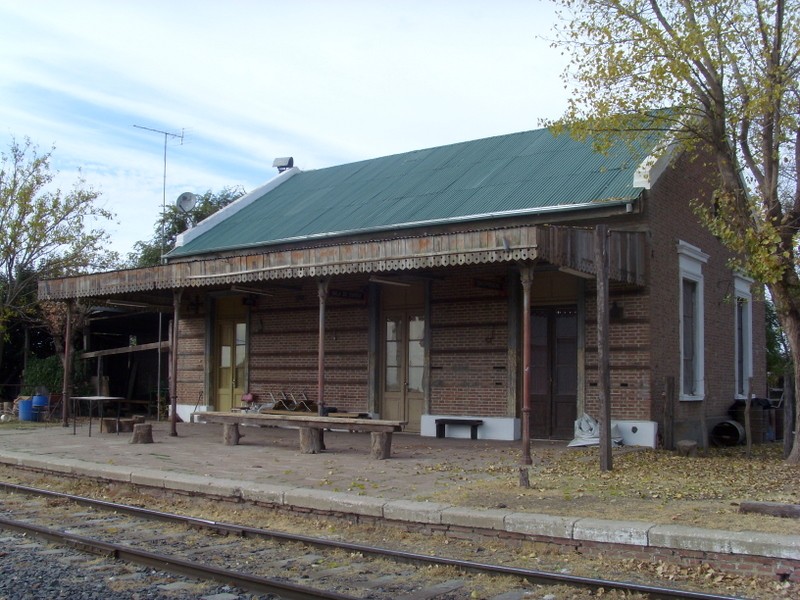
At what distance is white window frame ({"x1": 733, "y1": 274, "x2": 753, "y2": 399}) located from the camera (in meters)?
19.1

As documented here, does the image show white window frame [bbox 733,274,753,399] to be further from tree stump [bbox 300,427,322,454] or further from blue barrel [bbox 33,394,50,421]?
blue barrel [bbox 33,394,50,421]

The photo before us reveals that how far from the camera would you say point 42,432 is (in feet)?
57.5

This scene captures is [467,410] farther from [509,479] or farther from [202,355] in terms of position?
[202,355]

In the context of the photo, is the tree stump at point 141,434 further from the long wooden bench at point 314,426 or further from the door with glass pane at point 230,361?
the door with glass pane at point 230,361

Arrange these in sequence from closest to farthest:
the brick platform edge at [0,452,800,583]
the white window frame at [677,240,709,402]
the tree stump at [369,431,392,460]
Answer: the brick platform edge at [0,452,800,583], the tree stump at [369,431,392,460], the white window frame at [677,240,709,402]

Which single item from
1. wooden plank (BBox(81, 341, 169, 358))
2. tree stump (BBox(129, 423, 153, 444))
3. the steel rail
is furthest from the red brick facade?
the steel rail

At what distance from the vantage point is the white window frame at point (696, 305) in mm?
15938

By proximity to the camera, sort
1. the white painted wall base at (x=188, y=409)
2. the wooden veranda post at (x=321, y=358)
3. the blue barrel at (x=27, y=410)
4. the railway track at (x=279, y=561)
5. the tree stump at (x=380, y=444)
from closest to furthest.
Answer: the railway track at (x=279, y=561), the tree stump at (x=380, y=444), the wooden veranda post at (x=321, y=358), the white painted wall base at (x=188, y=409), the blue barrel at (x=27, y=410)

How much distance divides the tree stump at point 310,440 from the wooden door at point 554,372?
4372mm

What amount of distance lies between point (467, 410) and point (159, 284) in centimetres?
652

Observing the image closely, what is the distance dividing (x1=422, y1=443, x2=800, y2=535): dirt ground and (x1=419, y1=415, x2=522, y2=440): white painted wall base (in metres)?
2.23

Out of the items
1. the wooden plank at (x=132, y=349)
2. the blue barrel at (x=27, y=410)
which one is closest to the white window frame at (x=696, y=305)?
the wooden plank at (x=132, y=349)

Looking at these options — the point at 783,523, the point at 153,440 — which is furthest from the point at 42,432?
the point at 783,523

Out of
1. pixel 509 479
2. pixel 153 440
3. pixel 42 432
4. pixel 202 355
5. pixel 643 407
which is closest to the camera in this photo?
pixel 509 479
